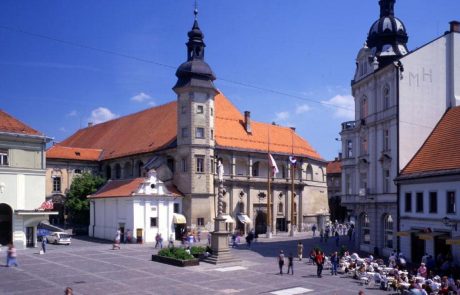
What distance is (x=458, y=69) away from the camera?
1572 inches

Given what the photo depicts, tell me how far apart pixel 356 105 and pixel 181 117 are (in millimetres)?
20168

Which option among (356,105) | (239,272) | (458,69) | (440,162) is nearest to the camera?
(239,272)

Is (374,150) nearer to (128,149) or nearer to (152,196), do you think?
(152,196)

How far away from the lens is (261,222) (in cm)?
6375

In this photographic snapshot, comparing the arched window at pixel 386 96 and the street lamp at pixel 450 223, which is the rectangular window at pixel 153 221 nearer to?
the arched window at pixel 386 96

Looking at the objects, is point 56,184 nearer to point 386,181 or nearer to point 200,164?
point 200,164

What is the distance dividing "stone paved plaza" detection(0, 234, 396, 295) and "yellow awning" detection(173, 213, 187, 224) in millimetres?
13412

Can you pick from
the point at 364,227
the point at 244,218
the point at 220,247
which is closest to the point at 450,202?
the point at 364,227

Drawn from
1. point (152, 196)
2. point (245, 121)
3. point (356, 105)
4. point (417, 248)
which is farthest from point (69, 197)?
point (417, 248)

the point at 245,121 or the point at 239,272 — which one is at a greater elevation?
the point at 245,121

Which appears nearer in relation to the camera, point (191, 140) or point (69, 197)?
point (191, 140)

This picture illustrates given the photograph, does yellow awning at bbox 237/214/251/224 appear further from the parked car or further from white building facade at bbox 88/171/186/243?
the parked car

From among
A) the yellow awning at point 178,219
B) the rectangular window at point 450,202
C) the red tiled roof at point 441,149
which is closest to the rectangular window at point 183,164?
the yellow awning at point 178,219

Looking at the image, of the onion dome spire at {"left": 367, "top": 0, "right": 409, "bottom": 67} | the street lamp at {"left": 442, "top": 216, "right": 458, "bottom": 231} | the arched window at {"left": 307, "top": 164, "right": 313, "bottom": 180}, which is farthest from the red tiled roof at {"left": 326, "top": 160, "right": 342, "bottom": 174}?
the street lamp at {"left": 442, "top": 216, "right": 458, "bottom": 231}
